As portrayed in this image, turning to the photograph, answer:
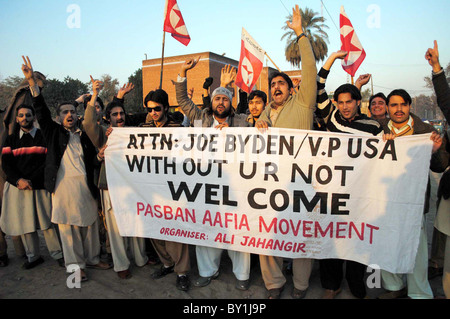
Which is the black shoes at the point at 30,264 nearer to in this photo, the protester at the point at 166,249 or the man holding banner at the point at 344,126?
the protester at the point at 166,249

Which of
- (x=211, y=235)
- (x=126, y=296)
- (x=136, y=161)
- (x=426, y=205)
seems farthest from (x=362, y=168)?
(x=126, y=296)

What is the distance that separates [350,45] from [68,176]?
4.90 metres

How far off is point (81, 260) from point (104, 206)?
712 mm

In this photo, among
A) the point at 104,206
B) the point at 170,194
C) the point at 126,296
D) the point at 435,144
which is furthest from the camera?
the point at 104,206

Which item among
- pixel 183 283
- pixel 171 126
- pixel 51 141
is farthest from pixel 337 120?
pixel 51 141

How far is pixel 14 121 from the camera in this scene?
4008 millimetres

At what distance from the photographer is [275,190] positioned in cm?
310

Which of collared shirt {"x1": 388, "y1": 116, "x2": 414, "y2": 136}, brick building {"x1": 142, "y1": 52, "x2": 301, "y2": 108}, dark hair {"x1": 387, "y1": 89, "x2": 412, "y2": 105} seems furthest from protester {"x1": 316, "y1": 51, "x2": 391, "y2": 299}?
brick building {"x1": 142, "y1": 52, "x2": 301, "y2": 108}

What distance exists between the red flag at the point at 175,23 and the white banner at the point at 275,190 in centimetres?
365

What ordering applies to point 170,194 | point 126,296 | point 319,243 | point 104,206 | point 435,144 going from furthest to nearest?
point 104,206
point 170,194
point 126,296
point 319,243
point 435,144

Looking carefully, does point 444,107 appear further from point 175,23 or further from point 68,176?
point 175,23

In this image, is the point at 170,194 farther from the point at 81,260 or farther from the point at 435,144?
the point at 435,144

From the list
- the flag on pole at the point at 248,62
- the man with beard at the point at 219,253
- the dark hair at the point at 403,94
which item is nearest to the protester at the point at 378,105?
the dark hair at the point at 403,94

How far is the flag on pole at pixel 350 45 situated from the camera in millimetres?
5105
